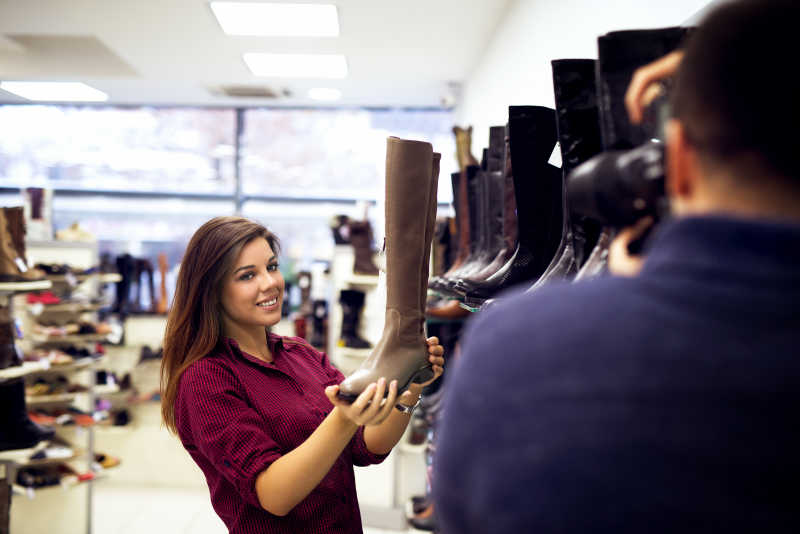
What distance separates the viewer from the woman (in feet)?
4.78

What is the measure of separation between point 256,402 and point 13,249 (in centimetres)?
273

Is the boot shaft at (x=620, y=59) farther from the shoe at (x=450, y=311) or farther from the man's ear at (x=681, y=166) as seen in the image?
the shoe at (x=450, y=311)

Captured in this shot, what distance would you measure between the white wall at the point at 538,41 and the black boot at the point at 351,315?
1.44 metres

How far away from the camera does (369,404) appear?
49.6 inches

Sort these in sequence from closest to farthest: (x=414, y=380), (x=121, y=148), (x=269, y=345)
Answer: (x=414, y=380)
(x=269, y=345)
(x=121, y=148)

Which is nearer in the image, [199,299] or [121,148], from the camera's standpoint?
[199,299]

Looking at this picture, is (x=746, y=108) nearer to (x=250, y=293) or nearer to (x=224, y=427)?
(x=224, y=427)

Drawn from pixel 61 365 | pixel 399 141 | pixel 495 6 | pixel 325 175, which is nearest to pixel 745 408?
pixel 399 141

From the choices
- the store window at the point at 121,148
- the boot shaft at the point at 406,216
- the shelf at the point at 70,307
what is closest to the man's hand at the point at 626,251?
the boot shaft at the point at 406,216

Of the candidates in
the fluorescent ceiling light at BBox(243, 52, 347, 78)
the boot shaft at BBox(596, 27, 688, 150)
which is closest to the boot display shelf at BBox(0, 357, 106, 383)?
the fluorescent ceiling light at BBox(243, 52, 347, 78)

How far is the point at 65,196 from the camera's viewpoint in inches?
287

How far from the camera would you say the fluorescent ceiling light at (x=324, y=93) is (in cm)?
643

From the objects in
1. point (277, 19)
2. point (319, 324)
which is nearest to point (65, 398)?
point (319, 324)

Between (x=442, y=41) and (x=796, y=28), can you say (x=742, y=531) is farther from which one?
(x=442, y=41)
